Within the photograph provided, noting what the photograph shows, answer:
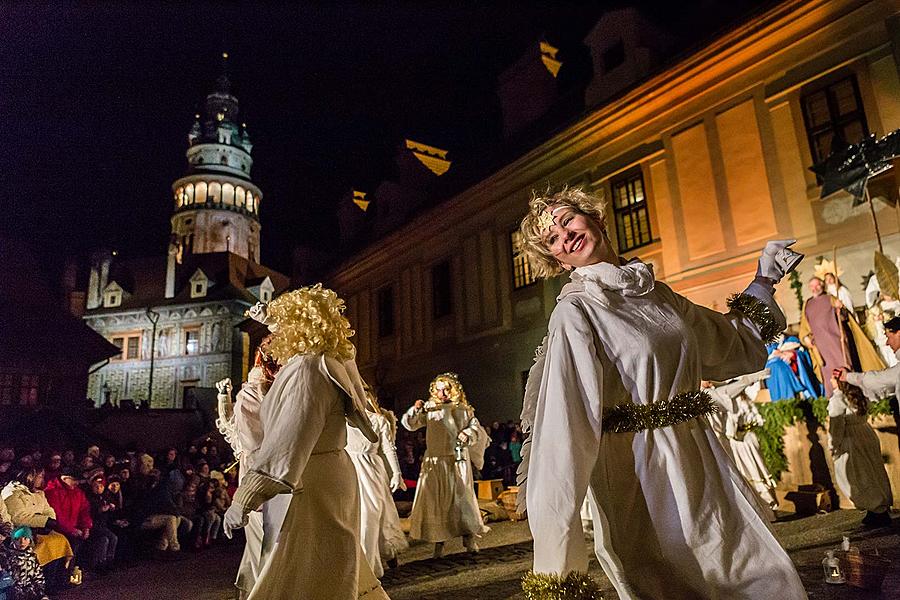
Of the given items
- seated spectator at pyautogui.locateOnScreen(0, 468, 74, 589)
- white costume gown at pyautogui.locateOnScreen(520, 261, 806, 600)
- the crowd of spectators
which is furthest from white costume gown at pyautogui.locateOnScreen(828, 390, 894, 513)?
seated spectator at pyautogui.locateOnScreen(0, 468, 74, 589)

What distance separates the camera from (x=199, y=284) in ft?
143

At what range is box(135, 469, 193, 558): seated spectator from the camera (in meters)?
9.90

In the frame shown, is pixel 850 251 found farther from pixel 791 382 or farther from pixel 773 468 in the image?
pixel 773 468

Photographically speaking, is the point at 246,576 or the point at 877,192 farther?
the point at 877,192

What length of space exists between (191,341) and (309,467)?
40.9 m

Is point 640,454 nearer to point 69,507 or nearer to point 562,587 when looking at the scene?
point 562,587

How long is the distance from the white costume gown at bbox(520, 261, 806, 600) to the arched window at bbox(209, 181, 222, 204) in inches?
2133

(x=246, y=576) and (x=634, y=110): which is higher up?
(x=634, y=110)

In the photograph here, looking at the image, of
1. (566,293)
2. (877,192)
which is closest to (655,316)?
(566,293)

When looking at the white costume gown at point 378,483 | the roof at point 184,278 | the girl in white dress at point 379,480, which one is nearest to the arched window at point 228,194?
the roof at point 184,278

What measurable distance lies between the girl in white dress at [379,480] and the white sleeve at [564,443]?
496 cm

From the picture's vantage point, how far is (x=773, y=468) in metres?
9.25

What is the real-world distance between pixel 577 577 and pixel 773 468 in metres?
8.97

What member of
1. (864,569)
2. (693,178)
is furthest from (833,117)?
(864,569)
